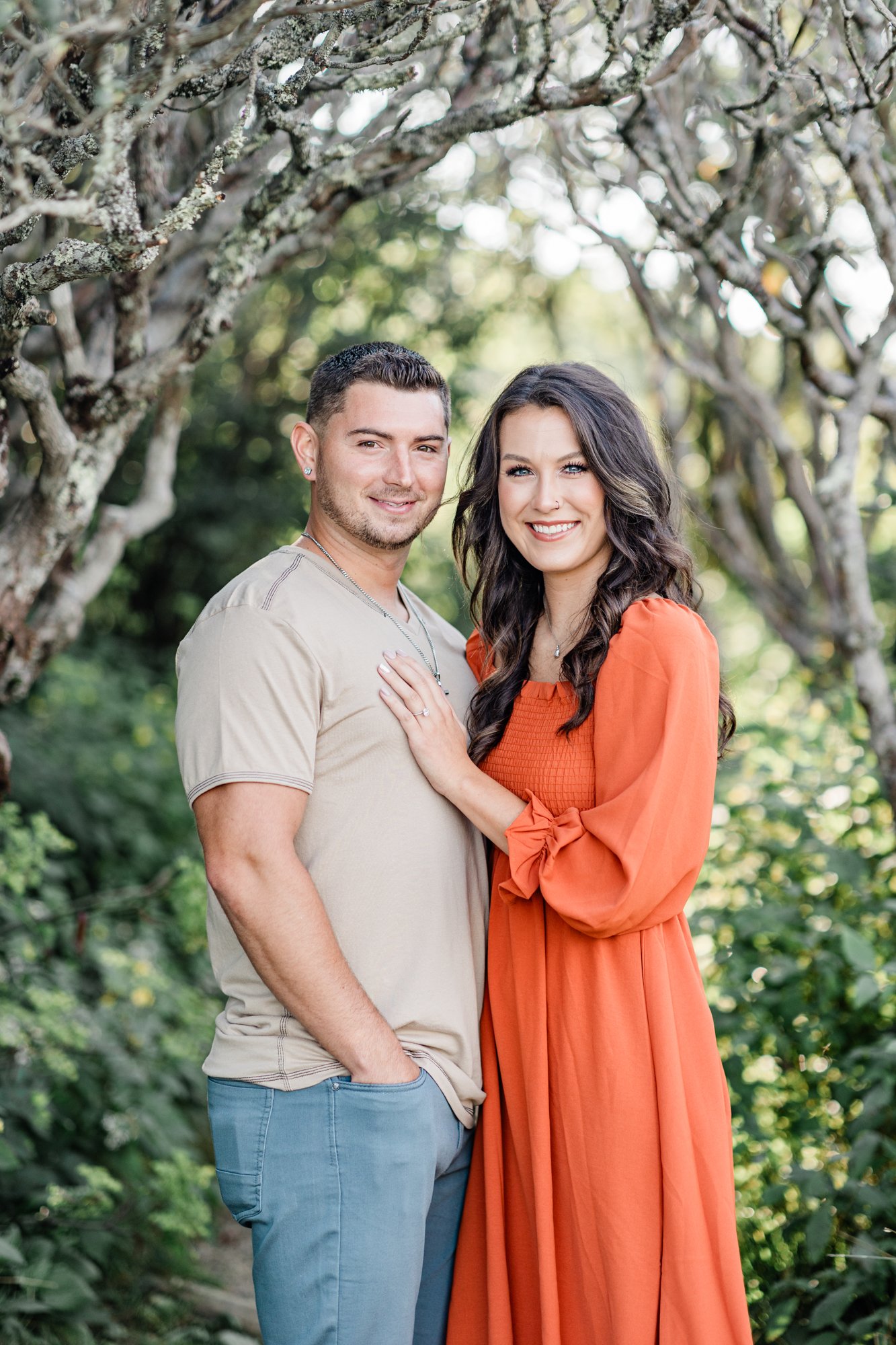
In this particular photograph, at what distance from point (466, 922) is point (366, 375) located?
1186mm

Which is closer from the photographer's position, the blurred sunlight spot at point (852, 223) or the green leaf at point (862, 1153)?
the green leaf at point (862, 1153)

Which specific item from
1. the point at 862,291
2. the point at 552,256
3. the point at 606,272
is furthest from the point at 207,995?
the point at 606,272

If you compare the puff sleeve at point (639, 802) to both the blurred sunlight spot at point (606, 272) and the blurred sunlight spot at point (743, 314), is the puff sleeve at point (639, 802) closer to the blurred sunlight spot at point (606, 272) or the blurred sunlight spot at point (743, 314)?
the blurred sunlight spot at point (743, 314)

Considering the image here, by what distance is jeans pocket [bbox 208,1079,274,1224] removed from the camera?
2.09m

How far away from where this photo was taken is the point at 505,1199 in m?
2.29

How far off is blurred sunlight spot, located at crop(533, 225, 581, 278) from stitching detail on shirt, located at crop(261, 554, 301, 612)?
15.8 feet

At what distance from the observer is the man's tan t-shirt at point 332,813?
207cm

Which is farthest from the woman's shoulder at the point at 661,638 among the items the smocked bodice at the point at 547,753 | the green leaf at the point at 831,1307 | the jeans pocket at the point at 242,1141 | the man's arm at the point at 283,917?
the green leaf at the point at 831,1307

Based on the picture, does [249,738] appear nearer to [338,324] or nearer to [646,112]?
[646,112]

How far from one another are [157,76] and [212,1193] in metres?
3.59

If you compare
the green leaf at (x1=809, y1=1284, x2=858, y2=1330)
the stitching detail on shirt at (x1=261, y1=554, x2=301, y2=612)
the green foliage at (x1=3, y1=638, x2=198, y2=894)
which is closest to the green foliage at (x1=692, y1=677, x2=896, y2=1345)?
the green leaf at (x1=809, y1=1284, x2=858, y2=1330)

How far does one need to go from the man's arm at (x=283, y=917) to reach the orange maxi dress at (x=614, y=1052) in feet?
1.19

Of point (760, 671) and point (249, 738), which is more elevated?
point (760, 671)

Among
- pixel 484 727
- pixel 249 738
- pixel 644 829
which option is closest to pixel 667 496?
pixel 484 727
